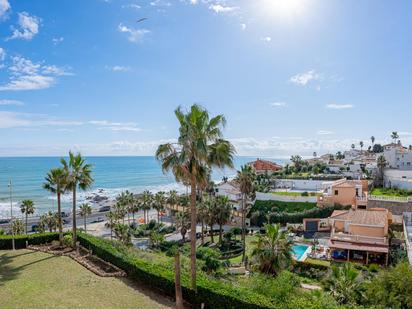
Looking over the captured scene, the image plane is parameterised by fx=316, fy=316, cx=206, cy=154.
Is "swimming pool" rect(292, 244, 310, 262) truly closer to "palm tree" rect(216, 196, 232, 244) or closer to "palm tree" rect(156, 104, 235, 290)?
"palm tree" rect(216, 196, 232, 244)

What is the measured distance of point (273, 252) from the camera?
17438 mm

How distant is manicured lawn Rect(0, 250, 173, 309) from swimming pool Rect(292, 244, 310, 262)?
19217 mm

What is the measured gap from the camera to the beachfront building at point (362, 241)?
1198 inches

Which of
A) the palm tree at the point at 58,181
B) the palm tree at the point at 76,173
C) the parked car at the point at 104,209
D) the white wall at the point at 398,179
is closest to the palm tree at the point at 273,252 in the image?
the palm tree at the point at 76,173

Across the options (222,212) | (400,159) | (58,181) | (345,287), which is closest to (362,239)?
(222,212)

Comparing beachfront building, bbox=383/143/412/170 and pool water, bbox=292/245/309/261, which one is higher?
beachfront building, bbox=383/143/412/170

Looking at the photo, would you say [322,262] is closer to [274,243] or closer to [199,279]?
[274,243]

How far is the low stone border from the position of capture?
17.7 metres

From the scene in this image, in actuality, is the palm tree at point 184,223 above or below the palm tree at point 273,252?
below

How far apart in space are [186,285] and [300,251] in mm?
24052

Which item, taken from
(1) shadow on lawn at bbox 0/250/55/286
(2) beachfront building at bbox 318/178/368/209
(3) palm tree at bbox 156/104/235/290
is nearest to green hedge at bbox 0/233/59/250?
(1) shadow on lawn at bbox 0/250/55/286

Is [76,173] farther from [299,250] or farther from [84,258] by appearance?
[299,250]

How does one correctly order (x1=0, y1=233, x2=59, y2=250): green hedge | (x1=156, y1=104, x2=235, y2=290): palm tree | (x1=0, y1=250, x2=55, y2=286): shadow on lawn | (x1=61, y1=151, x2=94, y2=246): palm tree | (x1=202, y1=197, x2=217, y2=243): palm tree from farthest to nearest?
1. (x1=202, y1=197, x2=217, y2=243): palm tree
2. (x1=0, y1=233, x2=59, y2=250): green hedge
3. (x1=61, y1=151, x2=94, y2=246): palm tree
4. (x1=0, y1=250, x2=55, y2=286): shadow on lawn
5. (x1=156, y1=104, x2=235, y2=290): palm tree

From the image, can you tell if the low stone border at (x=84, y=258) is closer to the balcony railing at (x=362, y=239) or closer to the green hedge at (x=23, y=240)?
the green hedge at (x=23, y=240)
